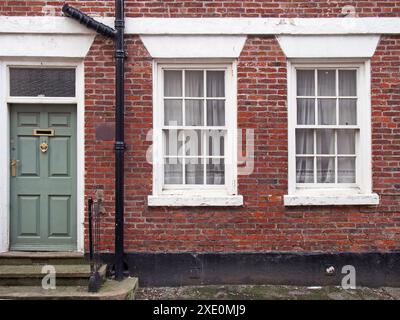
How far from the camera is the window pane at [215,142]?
23.3ft

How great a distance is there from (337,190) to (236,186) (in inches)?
60.2

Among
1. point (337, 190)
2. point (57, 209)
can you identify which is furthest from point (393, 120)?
point (57, 209)

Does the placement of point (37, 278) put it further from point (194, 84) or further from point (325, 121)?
point (325, 121)

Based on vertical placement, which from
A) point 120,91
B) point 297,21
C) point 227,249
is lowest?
point 227,249

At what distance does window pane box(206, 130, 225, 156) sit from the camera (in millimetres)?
7109

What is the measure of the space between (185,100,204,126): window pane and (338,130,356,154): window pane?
2.13 meters

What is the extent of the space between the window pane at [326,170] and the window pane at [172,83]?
7.78 feet

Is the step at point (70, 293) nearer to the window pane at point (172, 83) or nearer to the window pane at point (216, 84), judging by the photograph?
the window pane at point (172, 83)

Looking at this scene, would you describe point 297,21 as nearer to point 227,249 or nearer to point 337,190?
point 337,190

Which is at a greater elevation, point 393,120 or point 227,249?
point 393,120

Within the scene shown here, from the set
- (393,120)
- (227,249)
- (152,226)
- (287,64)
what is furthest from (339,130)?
(152,226)

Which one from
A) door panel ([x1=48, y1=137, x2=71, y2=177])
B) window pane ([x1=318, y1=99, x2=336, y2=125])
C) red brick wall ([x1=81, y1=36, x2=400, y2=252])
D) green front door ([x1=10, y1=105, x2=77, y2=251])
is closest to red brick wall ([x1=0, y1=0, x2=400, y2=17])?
red brick wall ([x1=81, y1=36, x2=400, y2=252])

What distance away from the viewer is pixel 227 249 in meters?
6.91

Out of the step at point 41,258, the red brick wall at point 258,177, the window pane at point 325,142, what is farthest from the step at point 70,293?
the window pane at point 325,142
